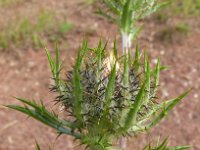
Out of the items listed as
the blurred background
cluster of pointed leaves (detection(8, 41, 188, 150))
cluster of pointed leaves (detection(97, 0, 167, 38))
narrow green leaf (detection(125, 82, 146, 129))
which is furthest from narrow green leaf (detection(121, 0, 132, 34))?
the blurred background

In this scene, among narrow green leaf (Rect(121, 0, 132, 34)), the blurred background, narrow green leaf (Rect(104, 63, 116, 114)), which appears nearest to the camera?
narrow green leaf (Rect(104, 63, 116, 114))

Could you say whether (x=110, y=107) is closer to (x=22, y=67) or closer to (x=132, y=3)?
(x=132, y=3)

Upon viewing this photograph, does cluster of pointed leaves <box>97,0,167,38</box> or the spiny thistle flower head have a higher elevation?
cluster of pointed leaves <box>97,0,167,38</box>

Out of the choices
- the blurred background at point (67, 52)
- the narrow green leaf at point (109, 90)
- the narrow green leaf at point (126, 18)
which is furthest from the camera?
the blurred background at point (67, 52)

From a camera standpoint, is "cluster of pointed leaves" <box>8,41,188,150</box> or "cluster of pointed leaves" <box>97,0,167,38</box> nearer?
"cluster of pointed leaves" <box>8,41,188,150</box>

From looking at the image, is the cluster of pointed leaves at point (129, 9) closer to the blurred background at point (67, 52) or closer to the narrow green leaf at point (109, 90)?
the narrow green leaf at point (109, 90)

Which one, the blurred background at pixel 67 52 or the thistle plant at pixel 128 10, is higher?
the thistle plant at pixel 128 10

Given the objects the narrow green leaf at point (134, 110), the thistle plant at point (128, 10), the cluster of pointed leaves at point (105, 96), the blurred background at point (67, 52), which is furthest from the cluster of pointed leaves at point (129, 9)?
the blurred background at point (67, 52)

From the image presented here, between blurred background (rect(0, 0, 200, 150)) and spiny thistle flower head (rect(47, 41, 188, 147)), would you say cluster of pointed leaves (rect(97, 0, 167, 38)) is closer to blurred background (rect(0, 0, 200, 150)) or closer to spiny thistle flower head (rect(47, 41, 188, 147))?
spiny thistle flower head (rect(47, 41, 188, 147))
